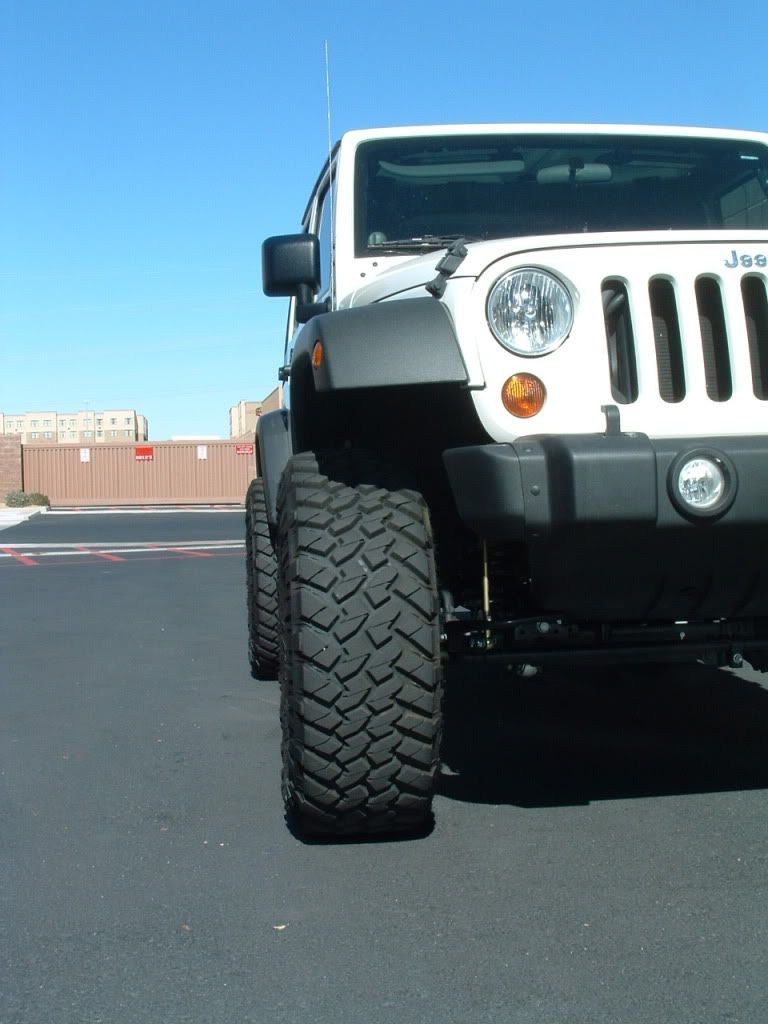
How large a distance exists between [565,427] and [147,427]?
122 meters

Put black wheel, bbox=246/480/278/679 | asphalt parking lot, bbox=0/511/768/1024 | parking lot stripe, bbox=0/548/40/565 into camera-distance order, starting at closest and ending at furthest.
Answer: asphalt parking lot, bbox=0/511/768/1024 < black wheel, bbox=246/480/278/679 < parking lot stripe, bbox=0/548/40/565

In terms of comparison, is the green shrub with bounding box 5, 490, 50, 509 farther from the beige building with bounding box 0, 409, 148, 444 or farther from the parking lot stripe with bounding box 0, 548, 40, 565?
the beige building with bounding box 0, 409, 148, 444

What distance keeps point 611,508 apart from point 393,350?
2.18 ft

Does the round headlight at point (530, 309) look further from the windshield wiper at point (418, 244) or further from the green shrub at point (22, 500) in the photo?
the green shrub at point (22, 500)

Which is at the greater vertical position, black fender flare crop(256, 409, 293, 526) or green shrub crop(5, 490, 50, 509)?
green shrub crop(5, 490, 50, 509)

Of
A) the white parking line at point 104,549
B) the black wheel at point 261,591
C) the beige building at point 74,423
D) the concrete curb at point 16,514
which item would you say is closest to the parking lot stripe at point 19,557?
the white parking line at point 104,549

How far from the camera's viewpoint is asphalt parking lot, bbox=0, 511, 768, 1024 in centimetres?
244

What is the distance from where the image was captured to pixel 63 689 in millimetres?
5789

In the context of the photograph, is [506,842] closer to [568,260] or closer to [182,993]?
[182,993]

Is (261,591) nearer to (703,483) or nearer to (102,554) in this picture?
(703,483)

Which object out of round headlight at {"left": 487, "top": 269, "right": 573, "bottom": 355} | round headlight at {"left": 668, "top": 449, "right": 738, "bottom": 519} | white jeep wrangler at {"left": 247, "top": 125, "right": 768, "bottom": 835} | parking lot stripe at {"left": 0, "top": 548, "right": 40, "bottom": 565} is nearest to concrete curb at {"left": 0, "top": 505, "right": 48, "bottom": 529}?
parking lot stripe at {"left": 0, "top": 548, "right": 40, "bottom": 565}

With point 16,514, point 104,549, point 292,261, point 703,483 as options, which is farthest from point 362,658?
point 16,514

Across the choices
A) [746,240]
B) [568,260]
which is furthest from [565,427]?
[746,240]

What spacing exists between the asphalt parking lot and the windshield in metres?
1.93
